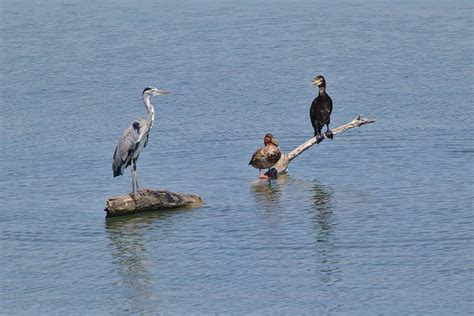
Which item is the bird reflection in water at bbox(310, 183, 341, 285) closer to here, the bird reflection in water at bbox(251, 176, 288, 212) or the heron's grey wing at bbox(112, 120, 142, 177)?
the bird reflection in water at bbox(251, 176, 288, 212)

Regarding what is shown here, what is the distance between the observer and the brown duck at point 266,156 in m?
34.8

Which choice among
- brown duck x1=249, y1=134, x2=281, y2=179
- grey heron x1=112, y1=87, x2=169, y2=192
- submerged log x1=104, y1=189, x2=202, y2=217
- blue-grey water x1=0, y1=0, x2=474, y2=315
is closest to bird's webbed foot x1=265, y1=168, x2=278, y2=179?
brown duck x1=249, y1=134, x2=281, y2=179

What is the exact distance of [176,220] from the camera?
3059 cm

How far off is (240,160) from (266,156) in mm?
2414

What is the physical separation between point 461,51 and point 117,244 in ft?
94.1

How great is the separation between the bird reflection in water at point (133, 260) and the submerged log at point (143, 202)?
0.66ft

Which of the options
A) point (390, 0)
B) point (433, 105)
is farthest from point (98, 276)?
point (390, 0)

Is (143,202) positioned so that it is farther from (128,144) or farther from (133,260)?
(133,260)

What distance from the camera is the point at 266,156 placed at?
3484 centimetres

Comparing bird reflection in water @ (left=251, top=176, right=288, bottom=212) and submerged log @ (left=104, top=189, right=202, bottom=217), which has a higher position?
submerged log @ (left=104, top=189, right=202, bottom=217)

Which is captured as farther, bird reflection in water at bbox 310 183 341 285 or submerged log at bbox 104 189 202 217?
submerged log at bbox 104 189 202 217

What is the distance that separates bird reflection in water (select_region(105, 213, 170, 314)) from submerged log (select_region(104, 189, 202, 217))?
20cm

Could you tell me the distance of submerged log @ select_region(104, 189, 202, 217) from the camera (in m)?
30.6

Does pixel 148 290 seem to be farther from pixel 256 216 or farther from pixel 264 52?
pixel 264 52
